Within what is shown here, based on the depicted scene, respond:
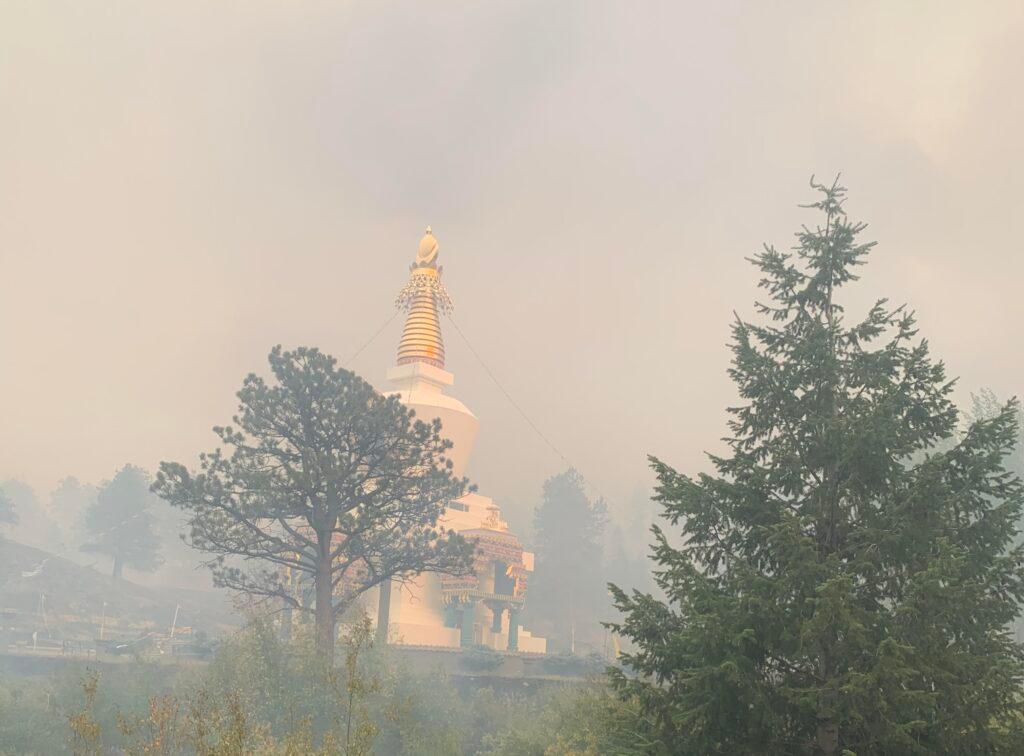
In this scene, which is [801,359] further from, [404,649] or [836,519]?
[404,649]

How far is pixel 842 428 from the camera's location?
622 inches

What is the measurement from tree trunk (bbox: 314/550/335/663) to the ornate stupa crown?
32.2m

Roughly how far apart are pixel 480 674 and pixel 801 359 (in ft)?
97.4

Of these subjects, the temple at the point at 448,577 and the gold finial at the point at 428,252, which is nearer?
the temple at the point at 448,577

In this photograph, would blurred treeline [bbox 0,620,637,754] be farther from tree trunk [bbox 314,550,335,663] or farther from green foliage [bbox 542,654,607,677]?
green foliage [bbox 542,654,607,677]

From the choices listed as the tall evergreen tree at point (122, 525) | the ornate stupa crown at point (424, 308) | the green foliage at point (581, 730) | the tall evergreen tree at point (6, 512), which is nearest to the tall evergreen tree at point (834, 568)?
the green foliage at point (581, 730)

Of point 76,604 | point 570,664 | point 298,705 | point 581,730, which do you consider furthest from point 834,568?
point 76,604

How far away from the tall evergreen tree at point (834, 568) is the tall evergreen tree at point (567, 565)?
76283mm

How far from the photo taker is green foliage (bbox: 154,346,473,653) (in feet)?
111

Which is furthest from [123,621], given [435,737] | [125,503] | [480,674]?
[435,737]

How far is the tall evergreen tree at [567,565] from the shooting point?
94.9 m

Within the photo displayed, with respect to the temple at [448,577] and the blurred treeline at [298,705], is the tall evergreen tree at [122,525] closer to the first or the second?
the temple at [448,577]

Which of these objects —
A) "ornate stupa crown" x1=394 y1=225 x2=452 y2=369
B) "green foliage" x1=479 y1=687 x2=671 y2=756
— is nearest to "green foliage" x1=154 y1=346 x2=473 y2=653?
"green foliage" x1=479 y1=687 x2=671 y2=756

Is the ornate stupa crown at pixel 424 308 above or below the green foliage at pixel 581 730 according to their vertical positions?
above
